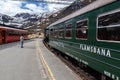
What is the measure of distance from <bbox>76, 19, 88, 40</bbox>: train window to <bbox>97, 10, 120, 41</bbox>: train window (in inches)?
75.2

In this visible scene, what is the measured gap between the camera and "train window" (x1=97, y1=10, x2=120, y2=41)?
7797 mm

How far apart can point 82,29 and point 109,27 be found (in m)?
3.74

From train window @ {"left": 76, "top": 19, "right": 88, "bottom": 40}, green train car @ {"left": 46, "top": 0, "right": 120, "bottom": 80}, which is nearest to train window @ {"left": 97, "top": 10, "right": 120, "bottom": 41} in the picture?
green train car @ {"left": 46, "top": 0, "right": 120, "bottom": 80}

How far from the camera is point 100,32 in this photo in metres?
9.21

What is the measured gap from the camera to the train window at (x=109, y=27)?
7.80 m

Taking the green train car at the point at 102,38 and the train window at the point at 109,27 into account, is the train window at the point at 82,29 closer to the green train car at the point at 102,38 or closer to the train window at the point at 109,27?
the green train car at the point at 102,38

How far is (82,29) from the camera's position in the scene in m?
12.2

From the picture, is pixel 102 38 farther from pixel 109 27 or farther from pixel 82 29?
pixel 82 29

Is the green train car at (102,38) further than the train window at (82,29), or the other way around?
the train window at (82,29)

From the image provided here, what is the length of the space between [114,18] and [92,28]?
224 cm

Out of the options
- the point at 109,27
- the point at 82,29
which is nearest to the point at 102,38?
the point at 109,27

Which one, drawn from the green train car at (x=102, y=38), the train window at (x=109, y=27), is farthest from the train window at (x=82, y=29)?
the train window at (x=109, y=27)

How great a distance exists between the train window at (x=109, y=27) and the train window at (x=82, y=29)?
1.91m

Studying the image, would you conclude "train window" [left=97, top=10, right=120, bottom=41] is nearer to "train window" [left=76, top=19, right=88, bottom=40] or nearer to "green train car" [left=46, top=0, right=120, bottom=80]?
"green train car" [left=46, top=0, right=120, bottom=80]
